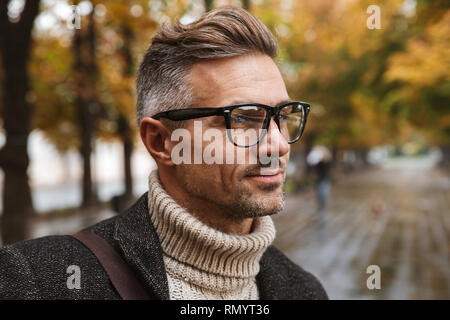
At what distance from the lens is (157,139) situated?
151cm

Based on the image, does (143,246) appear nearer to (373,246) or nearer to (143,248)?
(143,248)

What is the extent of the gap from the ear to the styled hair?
4 centimetres

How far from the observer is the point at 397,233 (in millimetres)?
11102

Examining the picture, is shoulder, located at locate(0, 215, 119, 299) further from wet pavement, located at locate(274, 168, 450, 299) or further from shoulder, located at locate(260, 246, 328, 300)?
wet pavement, located at locate(274, 168, 450, 299)

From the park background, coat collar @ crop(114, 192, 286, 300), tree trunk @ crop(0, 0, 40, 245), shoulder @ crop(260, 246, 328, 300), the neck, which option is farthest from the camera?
the park background

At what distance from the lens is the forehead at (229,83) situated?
138cm

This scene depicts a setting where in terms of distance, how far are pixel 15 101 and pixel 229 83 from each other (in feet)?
18.5

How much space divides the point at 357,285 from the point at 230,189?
18.9ft

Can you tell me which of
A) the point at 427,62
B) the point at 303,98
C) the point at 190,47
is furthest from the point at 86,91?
the point at 190,47

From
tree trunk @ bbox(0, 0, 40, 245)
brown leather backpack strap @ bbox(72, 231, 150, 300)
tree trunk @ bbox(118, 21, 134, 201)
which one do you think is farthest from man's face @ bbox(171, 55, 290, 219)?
tree trunk @ bbox(118, 21, 134, 201)

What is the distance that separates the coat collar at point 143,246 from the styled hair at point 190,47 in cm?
35

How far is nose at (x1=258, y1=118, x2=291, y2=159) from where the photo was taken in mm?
1387

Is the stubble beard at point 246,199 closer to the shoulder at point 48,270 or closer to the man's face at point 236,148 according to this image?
the man's face at point 236,148
